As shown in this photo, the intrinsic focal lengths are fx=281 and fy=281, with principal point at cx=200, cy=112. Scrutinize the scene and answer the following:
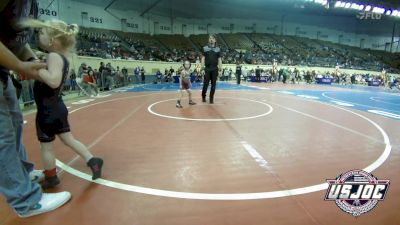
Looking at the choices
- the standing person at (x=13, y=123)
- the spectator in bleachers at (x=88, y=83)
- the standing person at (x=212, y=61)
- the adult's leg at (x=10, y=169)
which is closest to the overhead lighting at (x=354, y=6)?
the standing person at (x=212, y=61)

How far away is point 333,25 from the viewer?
4638 cm

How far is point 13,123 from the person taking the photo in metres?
2.49

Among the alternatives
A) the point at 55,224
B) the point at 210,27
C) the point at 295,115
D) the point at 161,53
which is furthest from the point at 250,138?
the point at 210,27

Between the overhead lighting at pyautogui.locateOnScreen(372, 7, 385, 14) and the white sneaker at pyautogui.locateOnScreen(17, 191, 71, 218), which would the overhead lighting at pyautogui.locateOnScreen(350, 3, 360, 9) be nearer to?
the overhead lighting at pyautogui.locateOnScreen(372, 7, 385, 14)

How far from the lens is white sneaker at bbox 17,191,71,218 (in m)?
2.39

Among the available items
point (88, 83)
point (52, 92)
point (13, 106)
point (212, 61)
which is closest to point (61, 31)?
point (52, 92)

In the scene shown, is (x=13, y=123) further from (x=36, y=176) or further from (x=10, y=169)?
(x=36, y=176)

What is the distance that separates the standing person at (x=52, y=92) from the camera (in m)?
2.59

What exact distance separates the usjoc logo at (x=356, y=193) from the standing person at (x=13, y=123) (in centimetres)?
255

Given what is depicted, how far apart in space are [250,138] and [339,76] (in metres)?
28.0

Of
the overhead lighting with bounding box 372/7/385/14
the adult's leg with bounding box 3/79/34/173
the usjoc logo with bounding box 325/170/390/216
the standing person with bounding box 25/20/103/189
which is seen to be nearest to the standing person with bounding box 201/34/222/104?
the standing person with bounding box 25/20/103/189

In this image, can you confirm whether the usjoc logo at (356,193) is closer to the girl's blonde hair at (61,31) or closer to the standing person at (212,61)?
the girl's blonde hair at (61,31)

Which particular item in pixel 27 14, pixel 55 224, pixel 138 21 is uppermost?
pixel 138 21

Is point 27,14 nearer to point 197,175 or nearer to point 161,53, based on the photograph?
point 197,175
